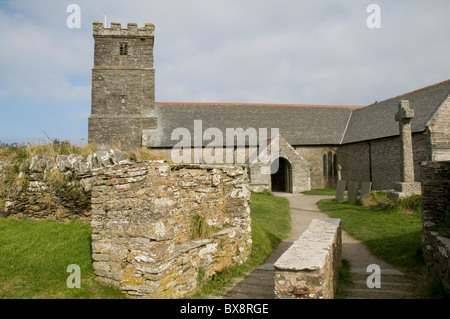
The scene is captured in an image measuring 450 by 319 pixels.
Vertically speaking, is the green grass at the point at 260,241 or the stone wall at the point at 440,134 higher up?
the stone wall at the point at 440,134

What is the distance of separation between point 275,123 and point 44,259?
25283 mm

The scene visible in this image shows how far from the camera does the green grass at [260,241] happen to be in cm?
583

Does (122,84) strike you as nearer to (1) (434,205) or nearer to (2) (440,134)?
(2) (440,134)

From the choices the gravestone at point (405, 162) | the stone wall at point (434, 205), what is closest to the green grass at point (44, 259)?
the stone wall at point (434, 205)

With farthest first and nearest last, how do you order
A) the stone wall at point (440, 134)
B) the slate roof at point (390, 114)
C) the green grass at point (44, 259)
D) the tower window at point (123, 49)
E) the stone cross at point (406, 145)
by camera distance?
the tower window at point (123, 49) → the slate roof at point (390, 114) → the stone wall at point (440, 134) → the stone cross at point (406, 145) → the green grass at point (44, 259)

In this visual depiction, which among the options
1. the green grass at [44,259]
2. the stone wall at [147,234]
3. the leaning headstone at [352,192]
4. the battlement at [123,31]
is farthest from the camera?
the battlement at [123,31]

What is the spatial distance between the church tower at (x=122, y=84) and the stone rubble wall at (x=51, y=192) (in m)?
17.9

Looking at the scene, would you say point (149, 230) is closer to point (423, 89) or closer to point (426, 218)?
point (426, 218)

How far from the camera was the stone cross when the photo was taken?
13.2m

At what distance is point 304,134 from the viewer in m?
27.8

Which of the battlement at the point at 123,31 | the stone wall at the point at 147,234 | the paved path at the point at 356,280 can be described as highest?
the battlement at the point at 123,31

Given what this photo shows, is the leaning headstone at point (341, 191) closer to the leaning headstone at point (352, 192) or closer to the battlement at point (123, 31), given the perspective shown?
the leaning headstone at point (352, 192)

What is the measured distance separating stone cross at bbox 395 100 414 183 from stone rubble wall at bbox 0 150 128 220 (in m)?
12.3

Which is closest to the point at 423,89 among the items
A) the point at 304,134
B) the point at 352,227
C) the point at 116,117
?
the point at 304,134
